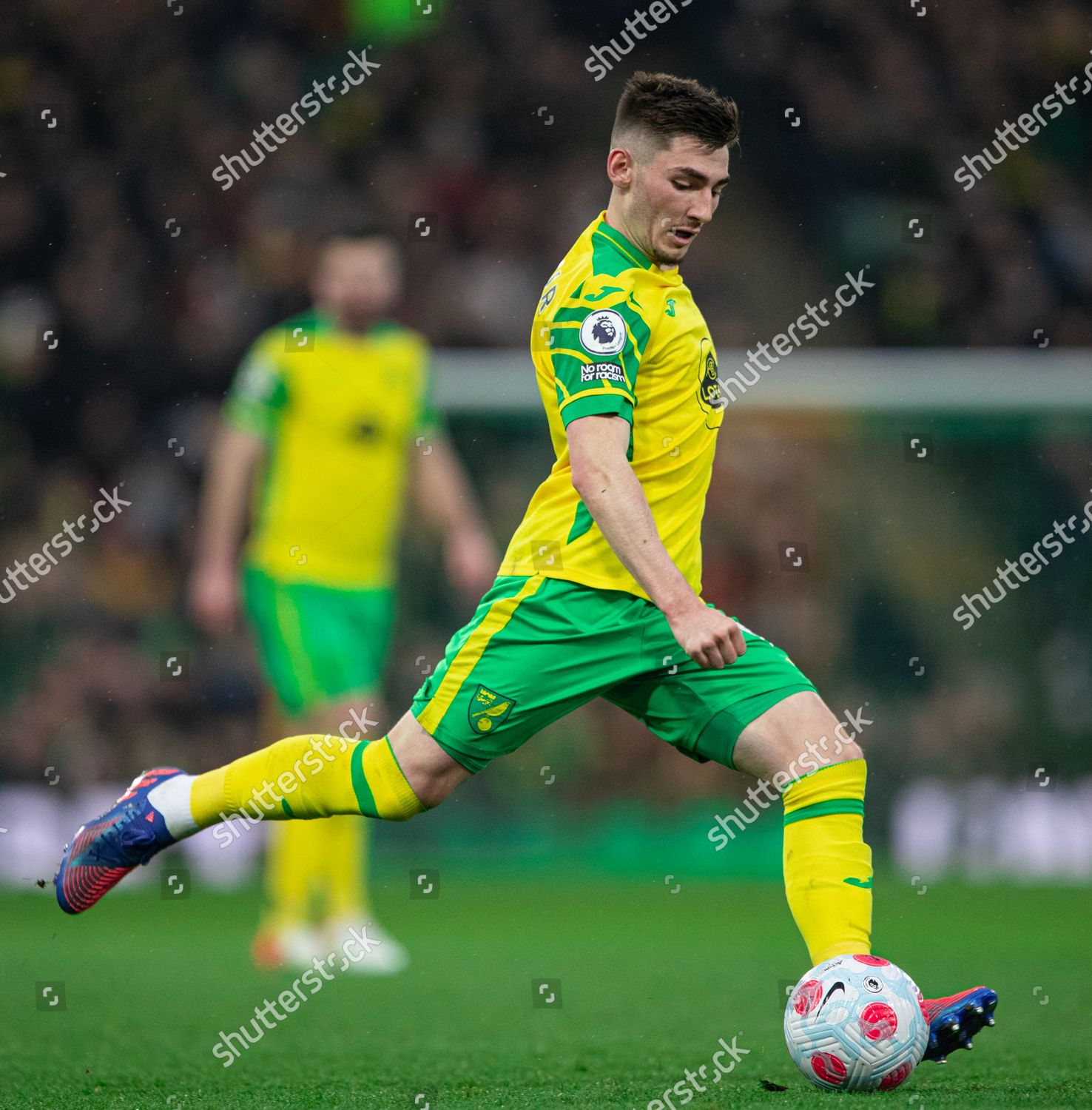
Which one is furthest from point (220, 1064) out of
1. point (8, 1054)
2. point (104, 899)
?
point (104, 899)

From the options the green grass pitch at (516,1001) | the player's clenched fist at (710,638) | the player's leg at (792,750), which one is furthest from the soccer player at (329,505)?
the player's clenched fist at (710,638)

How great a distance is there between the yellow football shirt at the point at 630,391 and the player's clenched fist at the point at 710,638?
1.15 ft

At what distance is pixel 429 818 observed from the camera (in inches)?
394

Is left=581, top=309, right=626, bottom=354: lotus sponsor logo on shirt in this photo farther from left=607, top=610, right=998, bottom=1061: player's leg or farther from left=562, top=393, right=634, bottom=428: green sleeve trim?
left=607, top=610, right=998, bottom=1061: player's leg

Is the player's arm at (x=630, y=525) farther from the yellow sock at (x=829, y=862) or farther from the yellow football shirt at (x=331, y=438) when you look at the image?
the yellow football shirt at (x=331, y=438)

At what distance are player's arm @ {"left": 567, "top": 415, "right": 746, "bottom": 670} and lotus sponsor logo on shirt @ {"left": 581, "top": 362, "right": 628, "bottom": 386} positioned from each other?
81 millimetres

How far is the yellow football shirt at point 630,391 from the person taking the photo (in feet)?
12.5

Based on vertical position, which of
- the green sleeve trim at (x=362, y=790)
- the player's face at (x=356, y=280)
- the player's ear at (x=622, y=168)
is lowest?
the green sleeve trim at (x=362, y=790)

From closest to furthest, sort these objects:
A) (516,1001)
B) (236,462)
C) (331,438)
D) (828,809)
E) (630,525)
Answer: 1. (630,525)
2. (828,809)
3. (516,1001)
4. (236,462)
5. (331,438)

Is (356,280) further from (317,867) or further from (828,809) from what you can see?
(828,809)

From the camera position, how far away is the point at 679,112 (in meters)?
3.89

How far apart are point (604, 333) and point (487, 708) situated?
863mm

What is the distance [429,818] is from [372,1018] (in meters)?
4.91

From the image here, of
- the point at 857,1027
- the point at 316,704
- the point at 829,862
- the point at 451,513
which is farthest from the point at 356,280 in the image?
the point at 857,1027
